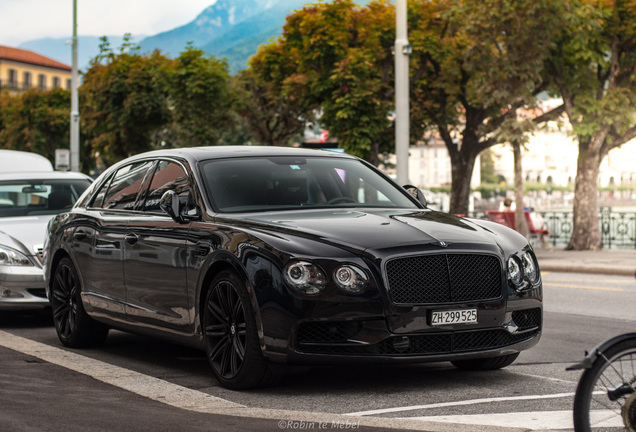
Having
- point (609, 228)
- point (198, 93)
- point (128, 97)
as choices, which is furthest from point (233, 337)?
point (128, 97)

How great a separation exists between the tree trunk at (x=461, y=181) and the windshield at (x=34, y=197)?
2472 cm

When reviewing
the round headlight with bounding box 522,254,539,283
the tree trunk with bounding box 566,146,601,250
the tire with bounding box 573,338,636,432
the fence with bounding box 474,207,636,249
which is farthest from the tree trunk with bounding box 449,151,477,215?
the tire with bounding box 573,338,636,432

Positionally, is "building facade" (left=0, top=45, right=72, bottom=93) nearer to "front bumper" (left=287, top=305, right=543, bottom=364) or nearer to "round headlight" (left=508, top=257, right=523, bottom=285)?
"round headlight" (left=508, top=257, right=523, bottom=285)

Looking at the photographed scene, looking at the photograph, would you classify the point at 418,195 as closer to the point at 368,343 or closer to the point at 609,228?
the point at 368,343

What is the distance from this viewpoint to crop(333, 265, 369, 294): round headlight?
244 inches

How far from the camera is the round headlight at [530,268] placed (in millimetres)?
6828

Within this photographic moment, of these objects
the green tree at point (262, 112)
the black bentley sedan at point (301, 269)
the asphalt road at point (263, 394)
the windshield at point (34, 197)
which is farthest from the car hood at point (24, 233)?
the green tree at point (262, 112)

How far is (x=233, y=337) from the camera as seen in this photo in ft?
21.8

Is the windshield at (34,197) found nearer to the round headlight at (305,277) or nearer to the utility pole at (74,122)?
the round headlight at (305,277)

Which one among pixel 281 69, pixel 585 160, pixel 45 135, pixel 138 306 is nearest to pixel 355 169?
pixel 138 306

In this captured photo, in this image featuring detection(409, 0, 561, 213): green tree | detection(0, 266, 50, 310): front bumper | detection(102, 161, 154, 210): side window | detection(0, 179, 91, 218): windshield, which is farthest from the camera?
detection(409, 0, 561, 213): green tree

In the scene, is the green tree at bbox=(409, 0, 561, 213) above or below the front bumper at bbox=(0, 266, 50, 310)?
above

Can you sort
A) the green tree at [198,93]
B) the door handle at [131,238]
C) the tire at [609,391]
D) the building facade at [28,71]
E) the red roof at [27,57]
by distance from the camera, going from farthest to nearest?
the red roof at [27,57]
the building facade at [28,71]
the green tree at [198,93]
the door handle at [131,238]
the tire at [609,391]

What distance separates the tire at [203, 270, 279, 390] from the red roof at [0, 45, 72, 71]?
13524cm
